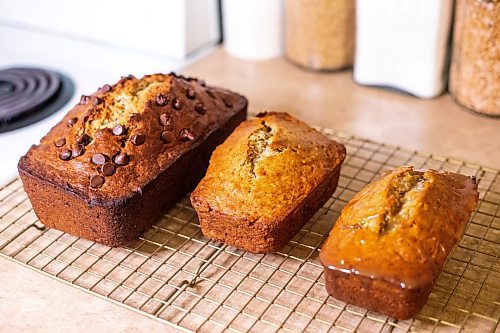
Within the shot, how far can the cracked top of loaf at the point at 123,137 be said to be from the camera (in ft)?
4.18

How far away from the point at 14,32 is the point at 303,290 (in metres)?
1.55

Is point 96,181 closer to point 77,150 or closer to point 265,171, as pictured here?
point 77,150

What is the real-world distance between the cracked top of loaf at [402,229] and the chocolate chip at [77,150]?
513 millimetres

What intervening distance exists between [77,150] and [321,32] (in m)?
0.86

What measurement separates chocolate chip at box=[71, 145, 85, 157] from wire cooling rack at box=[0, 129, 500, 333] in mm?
178

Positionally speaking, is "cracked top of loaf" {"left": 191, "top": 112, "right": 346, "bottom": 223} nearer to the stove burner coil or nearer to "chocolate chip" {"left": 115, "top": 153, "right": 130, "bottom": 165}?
"chocolate chip" {"left": 115, "top": 153, "right": 130, "bottom": 165}

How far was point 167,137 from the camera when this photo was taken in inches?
53.2

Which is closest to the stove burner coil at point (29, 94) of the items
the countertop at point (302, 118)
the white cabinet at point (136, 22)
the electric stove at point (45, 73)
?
the electric stove at point (45, 73)

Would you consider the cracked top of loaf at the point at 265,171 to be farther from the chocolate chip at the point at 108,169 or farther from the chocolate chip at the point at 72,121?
the chocolate chip at the point at 72,121

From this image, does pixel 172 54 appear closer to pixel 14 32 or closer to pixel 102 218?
pixel 14 32

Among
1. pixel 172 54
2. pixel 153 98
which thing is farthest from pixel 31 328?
pixel 172 54

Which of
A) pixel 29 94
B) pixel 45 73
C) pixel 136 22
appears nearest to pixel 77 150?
pixel 29 94

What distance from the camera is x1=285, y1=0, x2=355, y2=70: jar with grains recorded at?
184 cm

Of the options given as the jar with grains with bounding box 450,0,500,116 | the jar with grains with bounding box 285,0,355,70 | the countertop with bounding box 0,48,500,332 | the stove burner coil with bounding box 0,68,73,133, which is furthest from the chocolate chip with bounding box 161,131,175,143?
the jar with grains with bounding box 450,0,500,116
